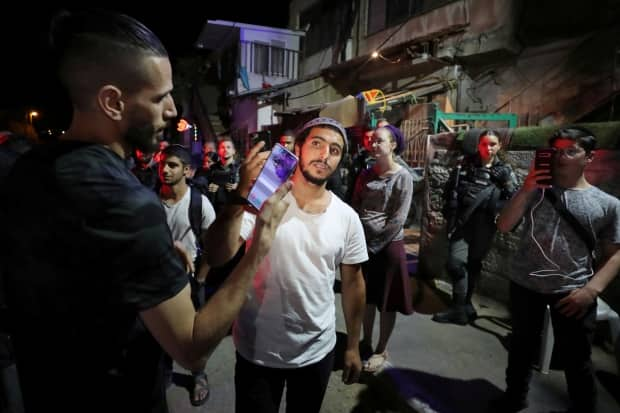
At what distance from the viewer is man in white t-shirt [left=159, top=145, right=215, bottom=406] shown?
313 cm

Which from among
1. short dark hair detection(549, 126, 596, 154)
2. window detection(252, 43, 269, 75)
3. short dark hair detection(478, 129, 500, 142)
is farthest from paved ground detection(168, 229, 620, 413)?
window detection(252, 43, 269, 75)

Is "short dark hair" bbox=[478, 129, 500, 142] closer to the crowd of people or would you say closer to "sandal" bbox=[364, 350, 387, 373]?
the crowd of people

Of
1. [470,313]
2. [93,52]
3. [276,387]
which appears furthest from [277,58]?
[93,52]

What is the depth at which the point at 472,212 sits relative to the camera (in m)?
4.51

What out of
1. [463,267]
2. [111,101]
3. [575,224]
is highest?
[111,101]

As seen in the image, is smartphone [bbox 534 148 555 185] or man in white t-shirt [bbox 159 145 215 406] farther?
man in white t-shirt [bbox 159 145 215 406]

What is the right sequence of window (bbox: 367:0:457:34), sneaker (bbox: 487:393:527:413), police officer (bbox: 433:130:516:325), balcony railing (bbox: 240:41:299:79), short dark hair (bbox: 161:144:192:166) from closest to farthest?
sneaker (bbox: 487:393:527:413)
short dark hair (bbox: 161:144:192:166)
police officer (bbox: 433:130:516:325)
window (bbox: 367:0:457:34)
balcony railing (bbox: 240:41:299:79)

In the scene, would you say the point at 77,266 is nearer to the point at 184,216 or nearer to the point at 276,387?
the point at 276,387

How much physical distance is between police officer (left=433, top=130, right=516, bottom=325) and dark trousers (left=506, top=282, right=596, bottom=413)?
1.63 meters

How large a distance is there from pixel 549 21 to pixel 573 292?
11.3m

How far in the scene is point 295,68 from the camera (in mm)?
21406

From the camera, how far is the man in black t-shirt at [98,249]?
924 millimetres

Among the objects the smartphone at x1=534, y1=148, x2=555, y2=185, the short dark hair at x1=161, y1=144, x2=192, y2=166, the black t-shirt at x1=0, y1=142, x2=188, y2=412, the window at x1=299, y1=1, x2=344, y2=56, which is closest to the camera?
the black t-shirt at x1=0, y1=142, x2=188, y2=412

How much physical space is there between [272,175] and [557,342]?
8.90 ft
